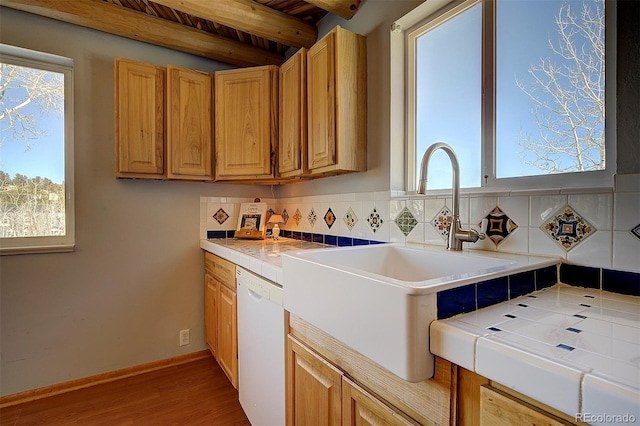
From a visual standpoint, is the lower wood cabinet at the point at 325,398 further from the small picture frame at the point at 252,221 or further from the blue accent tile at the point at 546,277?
the small picture frame at the point at 252,221

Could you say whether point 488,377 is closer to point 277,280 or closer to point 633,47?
point 277,280

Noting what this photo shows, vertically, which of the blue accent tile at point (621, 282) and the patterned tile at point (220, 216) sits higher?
the patterned tile at point (220, 216)

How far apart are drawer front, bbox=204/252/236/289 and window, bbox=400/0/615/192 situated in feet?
3.54

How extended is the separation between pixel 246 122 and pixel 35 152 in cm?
130

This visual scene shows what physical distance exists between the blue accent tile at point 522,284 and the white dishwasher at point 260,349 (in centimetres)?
77

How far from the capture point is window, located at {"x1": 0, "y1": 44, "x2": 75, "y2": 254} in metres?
1.84

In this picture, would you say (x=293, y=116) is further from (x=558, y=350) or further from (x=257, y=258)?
(x=558, y=350)

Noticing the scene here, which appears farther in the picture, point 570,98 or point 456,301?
point 570,98

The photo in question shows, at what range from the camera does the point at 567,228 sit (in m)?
0.93

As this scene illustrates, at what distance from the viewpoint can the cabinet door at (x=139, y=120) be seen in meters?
1.91

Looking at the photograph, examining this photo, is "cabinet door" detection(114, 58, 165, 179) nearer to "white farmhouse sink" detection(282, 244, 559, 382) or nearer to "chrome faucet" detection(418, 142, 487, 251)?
"white farmhouse sink" detection(282, 244, 559, 382)

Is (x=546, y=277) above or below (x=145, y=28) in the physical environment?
below

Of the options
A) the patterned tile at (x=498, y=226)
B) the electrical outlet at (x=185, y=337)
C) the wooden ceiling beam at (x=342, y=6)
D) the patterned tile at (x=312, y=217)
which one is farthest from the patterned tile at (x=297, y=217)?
the patterned tile at (x=498, y=226)

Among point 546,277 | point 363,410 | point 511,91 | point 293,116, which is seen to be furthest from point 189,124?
point 546,277
